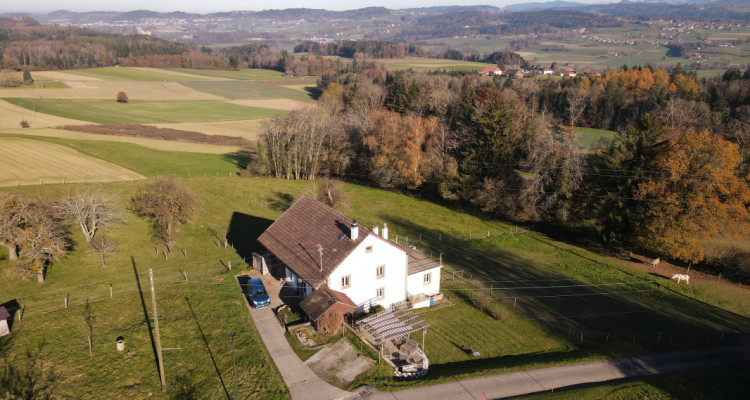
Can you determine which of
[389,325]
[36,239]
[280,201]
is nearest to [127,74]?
[280,201]

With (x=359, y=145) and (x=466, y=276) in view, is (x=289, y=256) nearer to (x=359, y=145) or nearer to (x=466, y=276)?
(x=466, y=276)

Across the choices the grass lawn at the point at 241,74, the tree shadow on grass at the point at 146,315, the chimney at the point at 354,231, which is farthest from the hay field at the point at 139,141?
the grass lawn at the point at 241,74

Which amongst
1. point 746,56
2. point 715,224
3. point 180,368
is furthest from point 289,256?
point 746,56

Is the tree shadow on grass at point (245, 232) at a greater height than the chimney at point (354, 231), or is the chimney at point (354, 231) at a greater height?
the chimney at point (354, 231)

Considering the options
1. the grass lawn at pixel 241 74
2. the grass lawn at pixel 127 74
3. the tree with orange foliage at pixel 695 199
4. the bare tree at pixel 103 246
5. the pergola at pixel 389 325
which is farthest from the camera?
the grass lawn at pixel 241 74

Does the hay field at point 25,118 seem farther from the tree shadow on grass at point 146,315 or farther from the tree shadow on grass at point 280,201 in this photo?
the tree shadow on grass at point 146,315

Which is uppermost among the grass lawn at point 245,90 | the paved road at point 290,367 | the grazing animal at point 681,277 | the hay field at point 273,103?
the grass lawn at point 245,90

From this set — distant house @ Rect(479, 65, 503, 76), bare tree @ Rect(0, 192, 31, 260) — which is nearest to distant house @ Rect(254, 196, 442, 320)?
bare tree @ Rect(0, 192, 31, 260)

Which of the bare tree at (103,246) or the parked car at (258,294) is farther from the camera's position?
the bare tree at (103,246)

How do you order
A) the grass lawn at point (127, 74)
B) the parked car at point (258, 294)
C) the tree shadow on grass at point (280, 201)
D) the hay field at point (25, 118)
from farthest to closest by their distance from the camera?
the grass lawn at point (127, 74) < the hay field at point (25, 118) < the tree shadow on grass at point (280, 201) < the parked car at point (258, 294)
